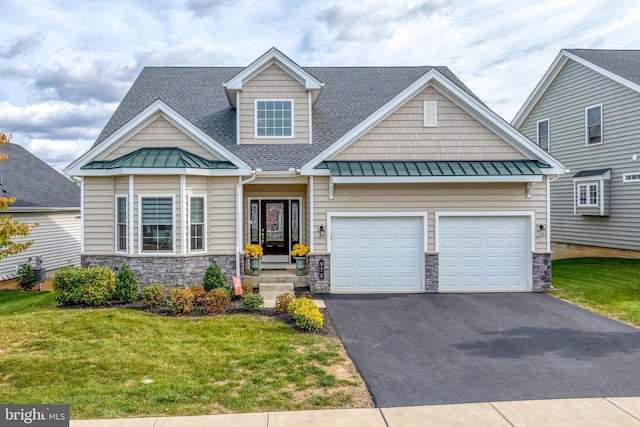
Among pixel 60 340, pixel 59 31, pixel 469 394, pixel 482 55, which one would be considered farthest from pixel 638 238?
pixel 59 31

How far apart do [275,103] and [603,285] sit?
1155cm

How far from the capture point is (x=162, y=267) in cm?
1175

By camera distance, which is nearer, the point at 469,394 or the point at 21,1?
the point at 469,394

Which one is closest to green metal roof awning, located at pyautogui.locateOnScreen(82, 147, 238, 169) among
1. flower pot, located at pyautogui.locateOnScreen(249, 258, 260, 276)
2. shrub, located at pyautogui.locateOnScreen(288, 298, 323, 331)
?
flower pot, located at pyautogui.locateOnScreen(249, 258, 260, 276)

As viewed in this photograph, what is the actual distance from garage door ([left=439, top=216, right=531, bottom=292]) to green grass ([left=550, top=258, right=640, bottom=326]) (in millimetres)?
1262

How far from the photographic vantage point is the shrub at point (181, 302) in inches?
376

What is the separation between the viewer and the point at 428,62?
748 inches

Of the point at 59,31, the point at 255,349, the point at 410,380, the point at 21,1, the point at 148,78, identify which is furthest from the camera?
the point at 148,78

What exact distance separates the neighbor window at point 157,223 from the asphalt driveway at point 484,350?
497 centimetres

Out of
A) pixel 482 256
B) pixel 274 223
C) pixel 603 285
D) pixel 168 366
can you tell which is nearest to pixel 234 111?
pixel 274 223

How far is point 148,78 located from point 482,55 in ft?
45.5

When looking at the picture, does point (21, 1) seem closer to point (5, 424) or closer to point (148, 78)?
point (148, 78)

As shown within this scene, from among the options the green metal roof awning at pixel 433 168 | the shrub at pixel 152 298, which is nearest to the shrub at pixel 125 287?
the shrub at pixel 152 298

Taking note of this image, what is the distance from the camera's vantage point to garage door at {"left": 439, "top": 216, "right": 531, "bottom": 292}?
40.4 feet
